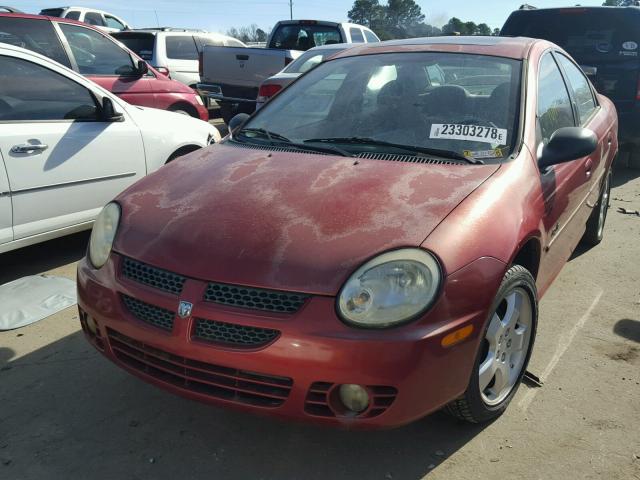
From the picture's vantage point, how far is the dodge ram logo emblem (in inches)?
81.8

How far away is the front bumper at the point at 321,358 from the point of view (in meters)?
1.94

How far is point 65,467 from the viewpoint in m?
2.31

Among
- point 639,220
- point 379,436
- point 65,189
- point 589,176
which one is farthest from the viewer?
point 639,220

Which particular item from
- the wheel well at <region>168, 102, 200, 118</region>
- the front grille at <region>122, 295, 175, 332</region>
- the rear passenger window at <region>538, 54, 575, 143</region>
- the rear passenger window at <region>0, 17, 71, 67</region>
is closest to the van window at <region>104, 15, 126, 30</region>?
the wheel well at <region>168, 102, 200, 118</region>

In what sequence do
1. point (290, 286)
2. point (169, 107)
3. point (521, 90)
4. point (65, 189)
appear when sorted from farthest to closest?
point (169, 107)
point (65, 189)
point (521, 90)
point (290, 286)

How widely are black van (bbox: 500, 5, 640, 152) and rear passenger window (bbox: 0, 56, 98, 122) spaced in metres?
5.13

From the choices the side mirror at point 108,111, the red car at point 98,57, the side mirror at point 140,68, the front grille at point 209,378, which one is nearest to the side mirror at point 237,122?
the side mirror at point 108,111

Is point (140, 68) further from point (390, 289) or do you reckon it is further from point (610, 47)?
A: point (390, 289)

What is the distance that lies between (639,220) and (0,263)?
5.45 m

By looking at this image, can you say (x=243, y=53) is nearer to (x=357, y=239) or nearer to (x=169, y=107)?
(x=169, y=107)

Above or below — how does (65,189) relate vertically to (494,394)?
above

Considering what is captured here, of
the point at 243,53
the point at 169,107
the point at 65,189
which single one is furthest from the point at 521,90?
the point at 243,53

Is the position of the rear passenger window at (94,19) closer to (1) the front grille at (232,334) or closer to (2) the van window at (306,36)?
(2) the van window at (306,36)

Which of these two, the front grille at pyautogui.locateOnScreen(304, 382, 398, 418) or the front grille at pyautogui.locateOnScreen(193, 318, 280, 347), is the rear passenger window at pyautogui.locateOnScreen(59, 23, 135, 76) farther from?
the front grille at pyautogui.locateOnScreen(304, 382, 398, 418)
